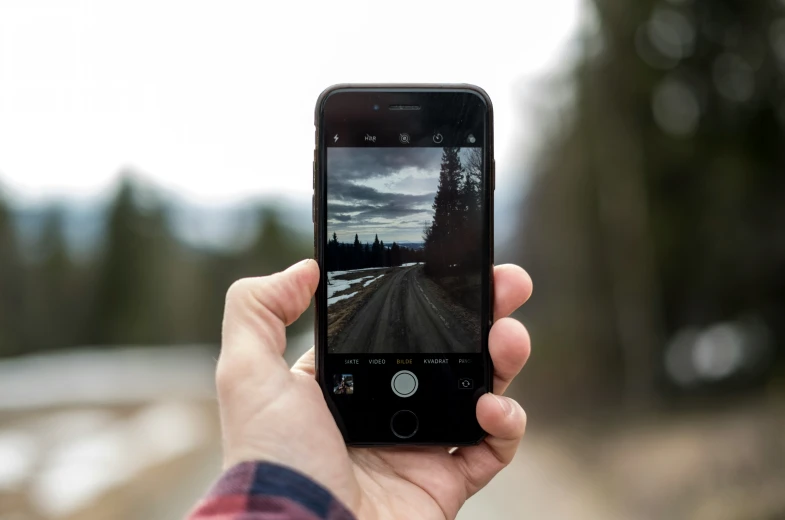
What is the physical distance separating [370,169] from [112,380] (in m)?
15.1

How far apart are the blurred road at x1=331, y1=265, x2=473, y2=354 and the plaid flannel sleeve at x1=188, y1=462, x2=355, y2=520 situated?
422 millimetres

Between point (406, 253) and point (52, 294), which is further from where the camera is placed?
point (52, 294)

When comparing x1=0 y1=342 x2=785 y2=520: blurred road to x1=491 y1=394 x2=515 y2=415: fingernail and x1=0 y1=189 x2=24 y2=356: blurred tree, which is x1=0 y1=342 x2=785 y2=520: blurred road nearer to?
x1=491 y1=394 x2=515 y2=415: fingernail

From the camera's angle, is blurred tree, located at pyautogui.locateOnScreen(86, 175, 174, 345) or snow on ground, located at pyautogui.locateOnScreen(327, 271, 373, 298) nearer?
snow on ground, located at pyautogui.locateOnScreen(327, 271, 373, 298)

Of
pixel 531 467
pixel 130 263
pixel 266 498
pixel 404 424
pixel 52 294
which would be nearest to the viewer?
pixel 266 498

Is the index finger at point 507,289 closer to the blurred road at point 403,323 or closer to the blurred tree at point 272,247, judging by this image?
the blurred road at point 403,323

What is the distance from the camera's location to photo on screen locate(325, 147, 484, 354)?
1354mm

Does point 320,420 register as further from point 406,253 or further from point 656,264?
point 656,264

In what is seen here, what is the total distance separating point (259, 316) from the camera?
120cm

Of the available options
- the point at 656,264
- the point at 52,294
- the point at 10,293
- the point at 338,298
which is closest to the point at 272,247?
the point at 52,294

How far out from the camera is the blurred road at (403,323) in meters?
1.36

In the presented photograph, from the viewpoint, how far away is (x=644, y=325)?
7387mm

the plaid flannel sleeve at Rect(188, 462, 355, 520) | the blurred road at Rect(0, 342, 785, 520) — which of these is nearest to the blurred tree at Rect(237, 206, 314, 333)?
the blurred road at Rect(0, 342, 785, 520)

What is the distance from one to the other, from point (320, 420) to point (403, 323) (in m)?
0.27
